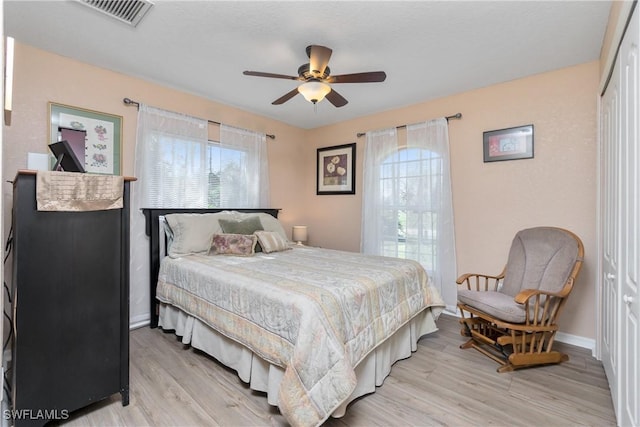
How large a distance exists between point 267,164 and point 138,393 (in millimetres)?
3065

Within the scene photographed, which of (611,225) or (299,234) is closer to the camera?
(611,225)

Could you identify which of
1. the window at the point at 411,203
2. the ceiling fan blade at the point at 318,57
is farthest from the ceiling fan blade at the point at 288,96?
the window at the point at 411,203

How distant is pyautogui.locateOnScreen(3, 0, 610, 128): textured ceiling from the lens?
2070mm

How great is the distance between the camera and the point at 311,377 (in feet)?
5.29

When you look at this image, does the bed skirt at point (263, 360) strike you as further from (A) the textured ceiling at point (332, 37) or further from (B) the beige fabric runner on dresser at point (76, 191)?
(A) the textured ceiling at point (332, 37)

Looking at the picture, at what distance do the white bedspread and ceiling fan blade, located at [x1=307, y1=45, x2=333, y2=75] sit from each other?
156 cm

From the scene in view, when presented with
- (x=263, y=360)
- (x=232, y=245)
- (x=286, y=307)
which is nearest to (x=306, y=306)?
(x=286, y=307)

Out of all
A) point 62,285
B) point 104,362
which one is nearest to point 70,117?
point 62,285

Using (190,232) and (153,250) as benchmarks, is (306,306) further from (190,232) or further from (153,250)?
A: (153,250)

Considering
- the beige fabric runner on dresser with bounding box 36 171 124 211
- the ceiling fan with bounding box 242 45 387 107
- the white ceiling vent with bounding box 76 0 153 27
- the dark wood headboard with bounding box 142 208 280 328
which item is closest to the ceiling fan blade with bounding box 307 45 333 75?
the ceiling fan with bounding box 242 45 387 107

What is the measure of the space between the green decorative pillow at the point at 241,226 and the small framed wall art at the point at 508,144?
2666 mm

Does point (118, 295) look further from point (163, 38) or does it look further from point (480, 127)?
point (480, 127)

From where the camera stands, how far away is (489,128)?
3.29 metres

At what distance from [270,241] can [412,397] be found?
1.96 metres
